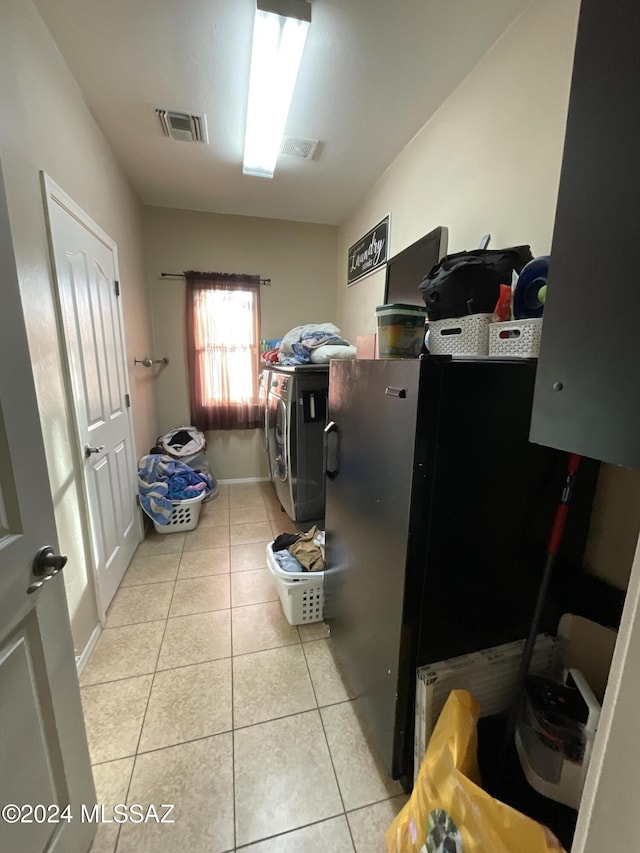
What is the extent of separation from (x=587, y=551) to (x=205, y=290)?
3613 millimetres

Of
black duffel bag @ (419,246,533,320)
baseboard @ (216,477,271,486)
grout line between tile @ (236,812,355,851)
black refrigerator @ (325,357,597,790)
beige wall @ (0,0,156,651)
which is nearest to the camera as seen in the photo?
black refrigerator @ (325,357,597,790)

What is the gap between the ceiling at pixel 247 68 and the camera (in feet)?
4.60

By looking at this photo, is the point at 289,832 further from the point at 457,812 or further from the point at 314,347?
the point at 314,347

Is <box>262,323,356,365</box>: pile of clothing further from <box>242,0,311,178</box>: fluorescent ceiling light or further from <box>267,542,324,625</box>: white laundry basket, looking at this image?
<box>267,542,324,625</box>: white laundry basket

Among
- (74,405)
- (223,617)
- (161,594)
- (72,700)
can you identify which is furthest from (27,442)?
(161,594)

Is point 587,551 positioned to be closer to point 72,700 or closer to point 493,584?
point 493,584

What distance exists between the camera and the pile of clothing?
253 cm

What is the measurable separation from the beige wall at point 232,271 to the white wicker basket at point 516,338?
3.08 metres

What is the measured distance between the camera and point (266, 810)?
110 centimetres

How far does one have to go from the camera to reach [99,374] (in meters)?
2.01

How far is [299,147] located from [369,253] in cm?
92

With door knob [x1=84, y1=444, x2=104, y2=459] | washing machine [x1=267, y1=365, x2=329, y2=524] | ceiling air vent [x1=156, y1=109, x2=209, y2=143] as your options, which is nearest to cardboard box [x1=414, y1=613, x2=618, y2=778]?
washing machine [x1=267, y1=365, x2=329, y2=524]

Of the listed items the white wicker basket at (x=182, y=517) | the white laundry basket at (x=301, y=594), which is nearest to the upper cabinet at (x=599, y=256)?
the white laundry basket at (x=301, y=594)

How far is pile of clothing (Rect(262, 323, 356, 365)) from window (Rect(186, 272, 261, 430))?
3.45 feet
